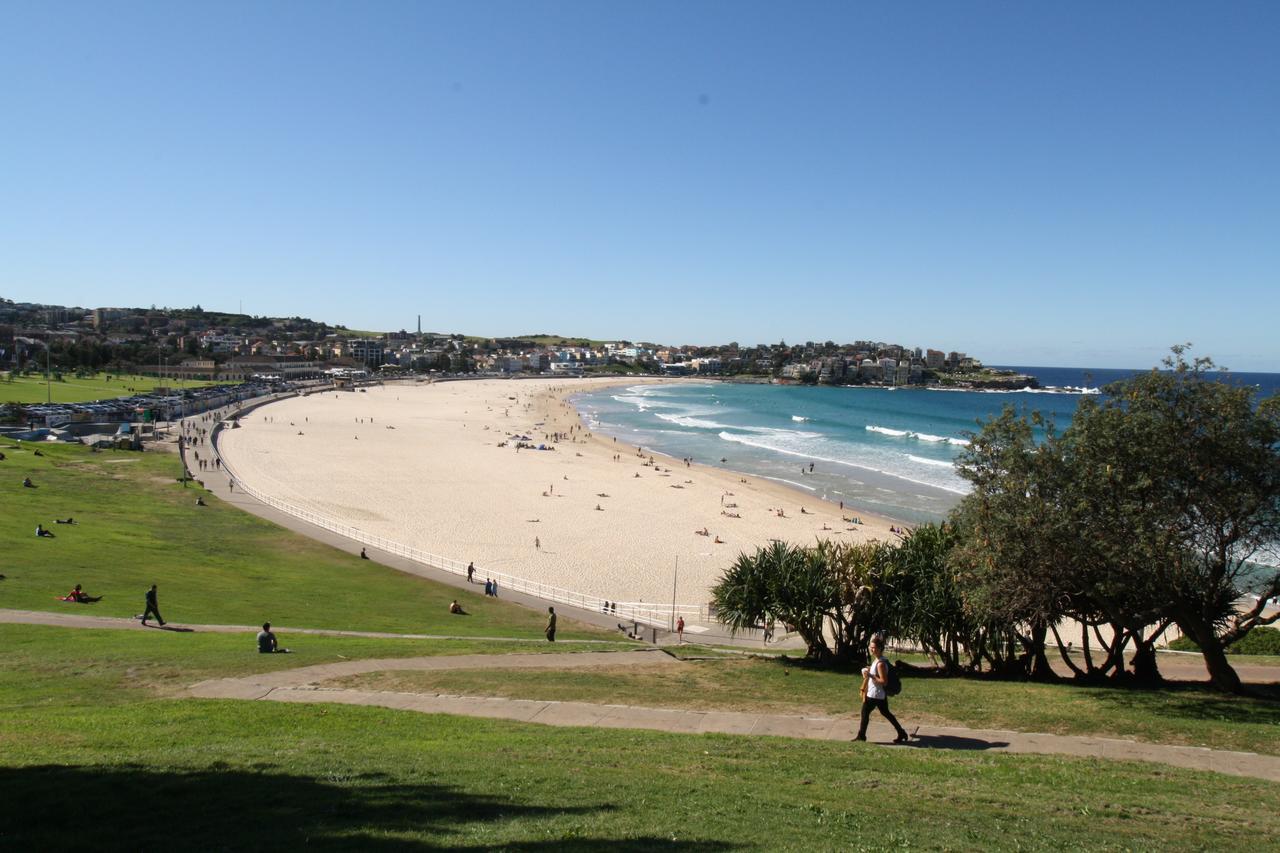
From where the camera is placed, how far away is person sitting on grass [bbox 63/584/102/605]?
52.6 ft

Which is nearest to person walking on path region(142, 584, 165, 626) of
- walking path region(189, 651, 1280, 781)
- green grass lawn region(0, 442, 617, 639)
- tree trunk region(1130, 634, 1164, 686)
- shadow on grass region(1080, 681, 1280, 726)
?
green grass lawn region(0, 442, 617, 639)

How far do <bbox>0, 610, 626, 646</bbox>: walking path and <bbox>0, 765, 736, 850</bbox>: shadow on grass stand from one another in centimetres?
859

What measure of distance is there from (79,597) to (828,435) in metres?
67.1

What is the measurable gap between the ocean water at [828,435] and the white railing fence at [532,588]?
1064 centimetres

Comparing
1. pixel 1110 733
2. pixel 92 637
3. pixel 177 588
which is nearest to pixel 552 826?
pixel 1110 733

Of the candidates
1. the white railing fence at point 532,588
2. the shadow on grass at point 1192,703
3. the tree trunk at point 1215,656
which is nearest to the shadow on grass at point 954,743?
the shadow on grass at point 1192,703

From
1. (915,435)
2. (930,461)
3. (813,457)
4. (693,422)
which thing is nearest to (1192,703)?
(813,457)

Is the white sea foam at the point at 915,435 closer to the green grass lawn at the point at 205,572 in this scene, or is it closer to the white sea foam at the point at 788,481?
the white sea foam at the point at 788,481

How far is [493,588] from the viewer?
22.1 m

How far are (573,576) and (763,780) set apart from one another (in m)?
19.0

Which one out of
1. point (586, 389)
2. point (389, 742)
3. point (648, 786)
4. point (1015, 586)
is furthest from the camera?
point (586, 389)

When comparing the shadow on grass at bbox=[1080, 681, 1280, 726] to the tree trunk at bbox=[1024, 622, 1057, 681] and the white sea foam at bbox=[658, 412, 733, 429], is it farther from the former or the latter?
the white sea foam at bbox=[658, 412, 733, 429]

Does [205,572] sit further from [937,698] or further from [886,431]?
[886,431]

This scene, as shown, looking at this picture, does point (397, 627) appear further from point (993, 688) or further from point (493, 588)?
point (993, 688)
